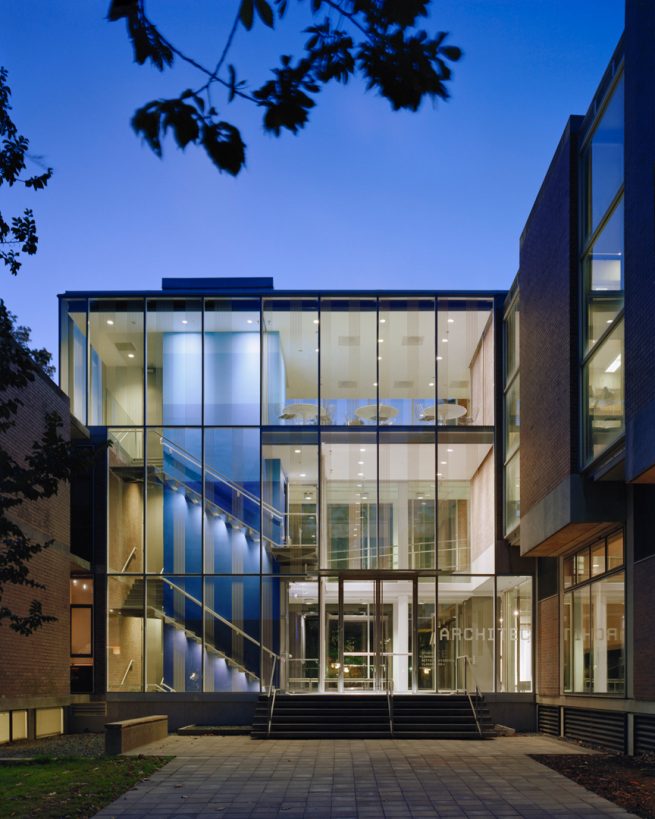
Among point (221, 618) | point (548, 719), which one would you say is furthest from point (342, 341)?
Result: point (548, 719)

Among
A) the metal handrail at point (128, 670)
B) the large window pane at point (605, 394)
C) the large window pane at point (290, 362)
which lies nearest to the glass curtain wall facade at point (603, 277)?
the large window pane at point (605, 394)

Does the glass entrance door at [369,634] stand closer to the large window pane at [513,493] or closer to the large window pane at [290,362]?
the large window pane at [513,493]

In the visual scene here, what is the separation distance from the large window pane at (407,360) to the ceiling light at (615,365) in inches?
350

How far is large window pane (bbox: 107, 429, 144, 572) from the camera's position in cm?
2422

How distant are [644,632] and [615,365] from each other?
4.16 m

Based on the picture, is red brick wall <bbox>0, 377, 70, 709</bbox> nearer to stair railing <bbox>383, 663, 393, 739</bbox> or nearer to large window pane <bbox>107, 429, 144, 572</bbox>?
large window pane <bbox>107, 429, 144, 572</bbox>

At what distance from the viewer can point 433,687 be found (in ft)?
78.3

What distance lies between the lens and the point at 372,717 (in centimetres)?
2159

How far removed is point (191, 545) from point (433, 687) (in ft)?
20.9

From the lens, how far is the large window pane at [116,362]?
81.4ft

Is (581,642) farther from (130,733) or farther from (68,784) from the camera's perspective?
(68,784)

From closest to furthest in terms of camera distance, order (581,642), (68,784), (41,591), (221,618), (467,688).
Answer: (68,784), (581,642), (41,591), (467,688), (221,618)

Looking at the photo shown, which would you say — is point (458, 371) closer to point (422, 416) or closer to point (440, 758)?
point (422, 416)

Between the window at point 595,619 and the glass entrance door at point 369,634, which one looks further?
the glass entrance door at point 369,634
